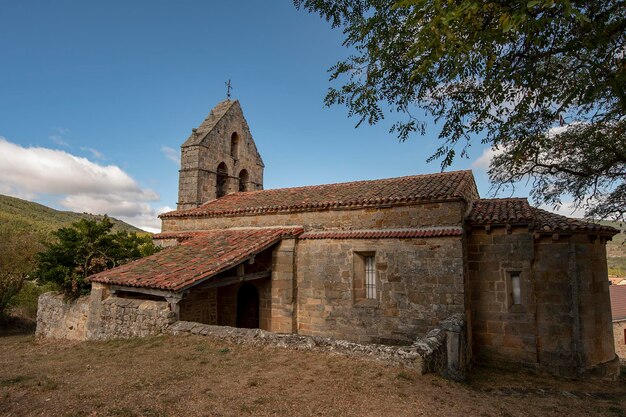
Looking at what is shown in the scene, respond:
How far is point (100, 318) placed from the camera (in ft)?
31.4

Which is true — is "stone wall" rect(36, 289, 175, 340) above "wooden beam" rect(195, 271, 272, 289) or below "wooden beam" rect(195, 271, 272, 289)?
below

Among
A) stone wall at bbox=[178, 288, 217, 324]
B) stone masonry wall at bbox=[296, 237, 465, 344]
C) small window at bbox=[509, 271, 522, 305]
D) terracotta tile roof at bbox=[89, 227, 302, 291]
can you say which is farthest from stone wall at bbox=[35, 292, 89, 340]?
small window at bbox=[509, 271, 522, 305]

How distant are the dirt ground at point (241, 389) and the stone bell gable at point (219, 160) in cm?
793

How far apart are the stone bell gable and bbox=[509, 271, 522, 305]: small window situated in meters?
10.8

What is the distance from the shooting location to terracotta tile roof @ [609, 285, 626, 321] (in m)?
19.3

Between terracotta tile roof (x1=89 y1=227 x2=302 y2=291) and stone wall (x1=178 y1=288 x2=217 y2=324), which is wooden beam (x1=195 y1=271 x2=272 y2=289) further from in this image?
terracotta tile roof (x1=89 y1=227 x2=302 y2=291)

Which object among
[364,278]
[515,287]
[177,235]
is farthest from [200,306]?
[515,287]

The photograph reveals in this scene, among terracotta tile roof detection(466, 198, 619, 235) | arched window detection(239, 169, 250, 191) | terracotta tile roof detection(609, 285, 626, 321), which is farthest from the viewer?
terracotta tile roof detection(609, 285, 626, 321)

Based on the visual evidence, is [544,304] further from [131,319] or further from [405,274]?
[131,319]

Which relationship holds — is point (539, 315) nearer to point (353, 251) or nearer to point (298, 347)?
point (353, 251)

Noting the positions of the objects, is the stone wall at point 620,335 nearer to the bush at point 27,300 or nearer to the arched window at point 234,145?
the arched window at point 234,145

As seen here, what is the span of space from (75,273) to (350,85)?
1007 cm

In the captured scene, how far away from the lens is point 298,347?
673cm

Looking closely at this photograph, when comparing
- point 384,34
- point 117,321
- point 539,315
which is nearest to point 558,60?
point 384,34
